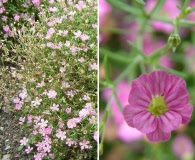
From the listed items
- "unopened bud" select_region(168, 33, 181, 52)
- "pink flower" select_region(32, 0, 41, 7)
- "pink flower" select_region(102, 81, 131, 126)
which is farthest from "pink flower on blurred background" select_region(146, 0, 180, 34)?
"unopened bud" select_region(168, 33, 181, 52)

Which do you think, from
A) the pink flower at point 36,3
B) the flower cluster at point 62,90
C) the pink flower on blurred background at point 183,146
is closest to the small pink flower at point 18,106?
the flower cluster at point 62,90

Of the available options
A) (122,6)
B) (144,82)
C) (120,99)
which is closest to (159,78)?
(144,82)

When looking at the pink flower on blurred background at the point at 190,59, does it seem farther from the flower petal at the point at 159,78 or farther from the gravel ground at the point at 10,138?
the flower petal at the point at 159,78

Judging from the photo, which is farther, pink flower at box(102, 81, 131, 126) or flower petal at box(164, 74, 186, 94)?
pink flower at box(102, 81, 131, 126)

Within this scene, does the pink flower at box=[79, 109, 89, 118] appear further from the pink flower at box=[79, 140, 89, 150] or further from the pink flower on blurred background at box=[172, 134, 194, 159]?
the pink flower on blurred background at box=[172, 134, 194, 159]

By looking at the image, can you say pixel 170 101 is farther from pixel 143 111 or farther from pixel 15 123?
pixel 15 123

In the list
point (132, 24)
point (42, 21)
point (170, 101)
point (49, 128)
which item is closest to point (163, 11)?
point (132, 24)

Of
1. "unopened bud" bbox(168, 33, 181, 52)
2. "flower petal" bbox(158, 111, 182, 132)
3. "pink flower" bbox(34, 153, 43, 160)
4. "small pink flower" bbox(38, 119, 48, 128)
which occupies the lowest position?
"pink flower" bbox(34, 153, 43, 160)
